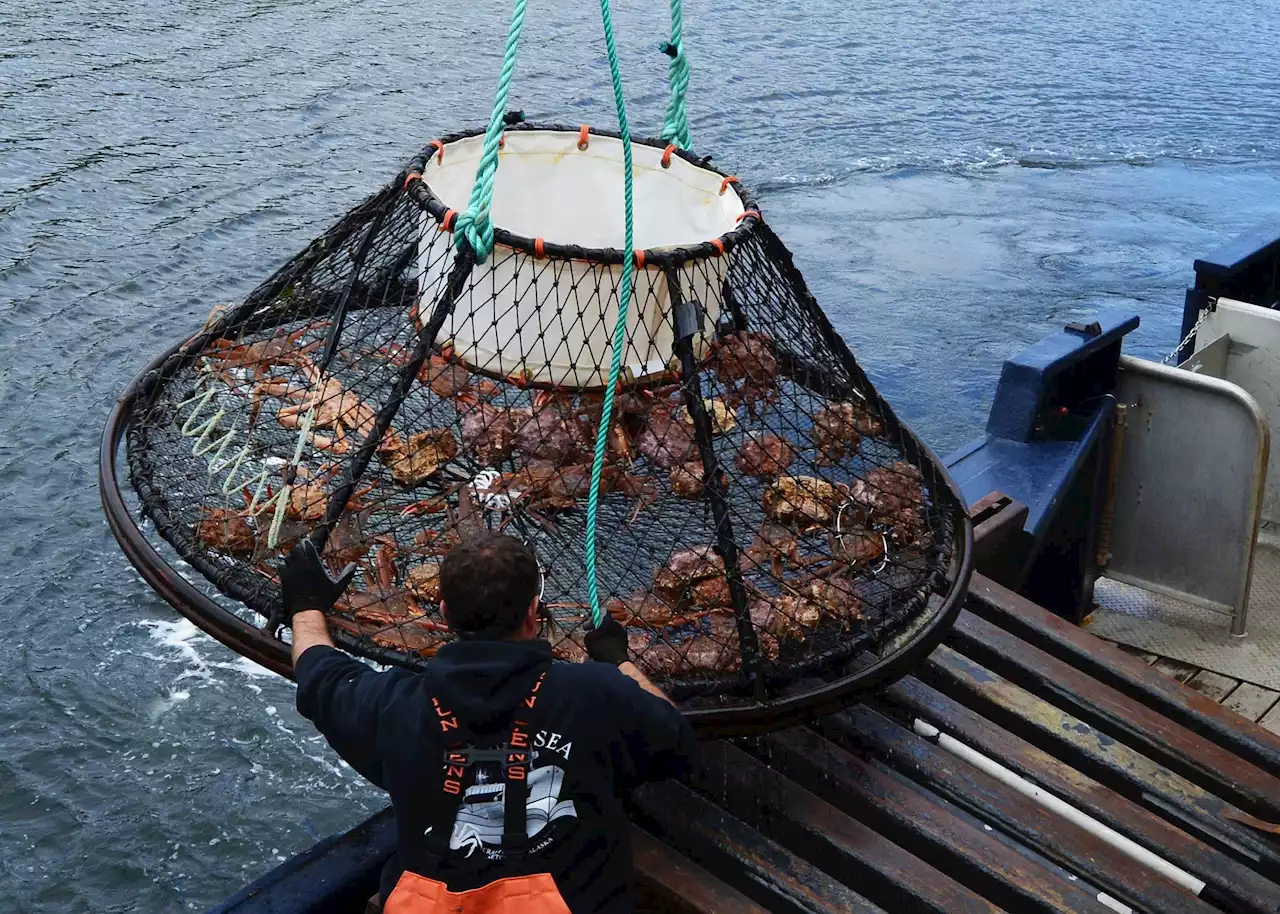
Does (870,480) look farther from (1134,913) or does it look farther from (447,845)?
(447,845)

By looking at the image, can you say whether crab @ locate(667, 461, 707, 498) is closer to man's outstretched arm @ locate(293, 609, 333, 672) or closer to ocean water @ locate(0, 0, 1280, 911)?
man's outstretched arm @ locate(293, 609, 333, 672)

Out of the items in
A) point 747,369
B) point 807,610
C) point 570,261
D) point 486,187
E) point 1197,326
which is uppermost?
point 486,187

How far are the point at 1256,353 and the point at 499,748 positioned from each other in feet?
16.0

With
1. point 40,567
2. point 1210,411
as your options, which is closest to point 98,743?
point 40,567

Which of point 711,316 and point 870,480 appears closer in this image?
point 711,316

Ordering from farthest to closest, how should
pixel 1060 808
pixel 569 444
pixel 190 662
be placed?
pixel 190 662, pixel 1060 808, pixel 569 444

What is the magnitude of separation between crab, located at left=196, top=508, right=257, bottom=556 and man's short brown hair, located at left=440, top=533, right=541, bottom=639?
2.87 feet

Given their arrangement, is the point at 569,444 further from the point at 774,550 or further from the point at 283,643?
the point at 283,643

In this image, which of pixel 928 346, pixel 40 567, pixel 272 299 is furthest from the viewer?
pixel 928 346

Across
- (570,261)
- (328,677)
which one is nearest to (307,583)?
(328,677)

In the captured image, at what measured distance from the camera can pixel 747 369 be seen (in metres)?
3.52

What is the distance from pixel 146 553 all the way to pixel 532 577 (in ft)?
3.42

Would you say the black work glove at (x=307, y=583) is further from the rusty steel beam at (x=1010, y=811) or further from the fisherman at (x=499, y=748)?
the rusty steel beam at (x=1010, y=811)

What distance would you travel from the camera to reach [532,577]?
2527mm
